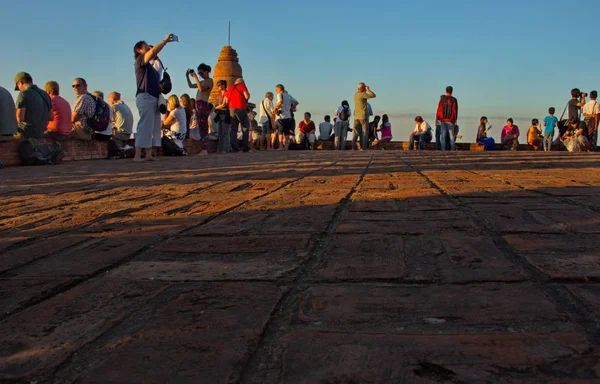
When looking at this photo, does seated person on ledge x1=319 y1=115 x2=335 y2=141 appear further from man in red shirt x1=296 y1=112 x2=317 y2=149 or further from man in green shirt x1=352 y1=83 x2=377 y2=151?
man in green shirt x1=352 y1=83 x2=377 y2=151

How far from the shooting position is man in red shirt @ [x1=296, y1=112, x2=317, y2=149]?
19.1 m

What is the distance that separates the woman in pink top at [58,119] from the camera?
8.83 metres

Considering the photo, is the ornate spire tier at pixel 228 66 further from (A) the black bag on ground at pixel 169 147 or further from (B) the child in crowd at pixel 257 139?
(A) the black bag on ground at pixel 169 147

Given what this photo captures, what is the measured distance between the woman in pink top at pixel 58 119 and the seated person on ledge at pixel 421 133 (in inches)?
475

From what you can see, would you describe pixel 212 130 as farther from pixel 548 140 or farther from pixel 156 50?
pixel 548 140

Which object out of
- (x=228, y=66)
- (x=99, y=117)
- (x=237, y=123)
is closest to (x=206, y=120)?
(x=237, y=123)

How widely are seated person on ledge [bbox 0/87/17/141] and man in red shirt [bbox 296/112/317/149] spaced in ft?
39.2

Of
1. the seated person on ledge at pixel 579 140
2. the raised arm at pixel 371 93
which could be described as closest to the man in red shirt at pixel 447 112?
the raised arm at pixel 371 93

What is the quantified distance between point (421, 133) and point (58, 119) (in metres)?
12.3

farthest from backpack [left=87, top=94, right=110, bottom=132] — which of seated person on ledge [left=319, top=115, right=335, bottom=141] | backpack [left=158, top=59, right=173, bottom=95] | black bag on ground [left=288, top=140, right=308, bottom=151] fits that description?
seated person on ledge [left=319, top=115, right=335, bottom=141]

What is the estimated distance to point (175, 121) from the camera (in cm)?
1122

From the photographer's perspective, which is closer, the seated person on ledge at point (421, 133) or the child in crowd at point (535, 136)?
the seated person on ledge at point (421, 133)

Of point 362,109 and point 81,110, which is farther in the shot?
point 362,109

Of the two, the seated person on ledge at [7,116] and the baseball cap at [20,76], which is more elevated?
the baseball cap at [20,76]
